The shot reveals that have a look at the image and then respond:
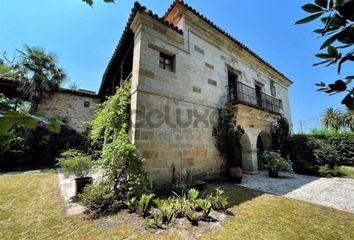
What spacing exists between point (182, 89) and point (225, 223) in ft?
15.4

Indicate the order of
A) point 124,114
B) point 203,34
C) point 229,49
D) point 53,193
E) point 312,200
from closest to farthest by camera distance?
1. point 312,200
2. point 53,193
3. point 124,114
4. point 203,34
5. point 229,49

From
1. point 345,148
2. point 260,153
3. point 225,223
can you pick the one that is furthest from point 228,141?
point 345,148

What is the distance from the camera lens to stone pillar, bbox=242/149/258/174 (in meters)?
8.65

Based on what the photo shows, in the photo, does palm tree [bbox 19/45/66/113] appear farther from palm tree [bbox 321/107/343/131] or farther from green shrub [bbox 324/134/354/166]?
palm tree [bbox 321/107/343/131]

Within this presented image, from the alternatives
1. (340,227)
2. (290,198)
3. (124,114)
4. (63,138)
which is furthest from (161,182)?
(63,138)

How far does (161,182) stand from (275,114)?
322 inches

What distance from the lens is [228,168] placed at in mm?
7395

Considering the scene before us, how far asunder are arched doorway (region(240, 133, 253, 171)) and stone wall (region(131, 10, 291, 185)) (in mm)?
52

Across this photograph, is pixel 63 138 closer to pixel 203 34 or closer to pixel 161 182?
pixel 161 182

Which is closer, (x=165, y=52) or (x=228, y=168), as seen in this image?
(x=165, y=52)

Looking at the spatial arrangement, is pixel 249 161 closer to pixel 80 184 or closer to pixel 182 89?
pixel 182 89

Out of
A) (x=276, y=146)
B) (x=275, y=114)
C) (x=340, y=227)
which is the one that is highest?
(x=275, y=114)

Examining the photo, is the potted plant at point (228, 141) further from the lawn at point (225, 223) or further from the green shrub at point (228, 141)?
the lawn at point (225, 223)

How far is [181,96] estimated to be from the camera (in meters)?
6.59
